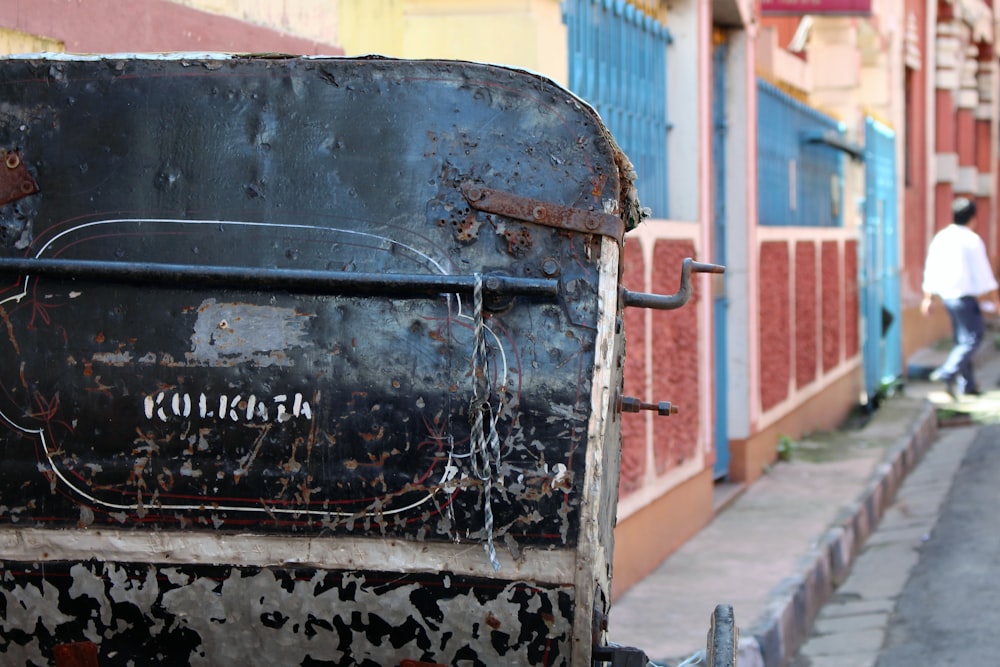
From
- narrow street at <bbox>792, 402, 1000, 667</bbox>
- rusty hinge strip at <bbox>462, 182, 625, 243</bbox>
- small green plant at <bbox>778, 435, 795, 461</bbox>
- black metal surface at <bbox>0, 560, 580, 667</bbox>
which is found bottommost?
narrow street at <bbox>792, 402, 1000, 667</bbox>

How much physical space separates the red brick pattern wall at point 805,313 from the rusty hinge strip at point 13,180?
8.57 meters

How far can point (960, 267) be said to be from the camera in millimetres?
12859

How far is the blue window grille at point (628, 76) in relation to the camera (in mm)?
5953

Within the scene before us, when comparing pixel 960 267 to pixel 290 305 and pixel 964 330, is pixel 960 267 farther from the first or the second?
pixel 290 305

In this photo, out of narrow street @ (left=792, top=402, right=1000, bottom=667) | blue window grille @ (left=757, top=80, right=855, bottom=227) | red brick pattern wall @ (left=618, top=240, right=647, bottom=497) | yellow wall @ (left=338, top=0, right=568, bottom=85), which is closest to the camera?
yellow wall @ (left=338, top=0, right=568, bottom=85)

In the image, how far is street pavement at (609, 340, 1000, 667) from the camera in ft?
18.8

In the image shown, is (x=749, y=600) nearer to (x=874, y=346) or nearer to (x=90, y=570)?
(x=90, y=570)

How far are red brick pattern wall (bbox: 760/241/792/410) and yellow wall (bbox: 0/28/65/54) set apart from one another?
645cm

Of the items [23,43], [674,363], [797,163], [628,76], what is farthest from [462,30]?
[797,163]

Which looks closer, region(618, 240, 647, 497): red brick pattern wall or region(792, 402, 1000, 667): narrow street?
region(792, 402, 1000, 667): narrow street

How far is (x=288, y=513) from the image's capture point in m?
2.54

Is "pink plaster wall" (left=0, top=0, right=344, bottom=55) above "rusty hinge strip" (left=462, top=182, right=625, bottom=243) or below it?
above

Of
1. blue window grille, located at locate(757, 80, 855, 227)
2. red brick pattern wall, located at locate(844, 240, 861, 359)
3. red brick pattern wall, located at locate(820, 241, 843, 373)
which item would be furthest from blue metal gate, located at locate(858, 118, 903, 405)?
blue window grille, located at locate(757, 80, 855, 227)

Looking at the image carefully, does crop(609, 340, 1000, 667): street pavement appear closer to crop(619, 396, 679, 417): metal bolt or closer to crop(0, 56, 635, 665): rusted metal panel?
A: crop(619, 396, 679, 417): metal bolt
